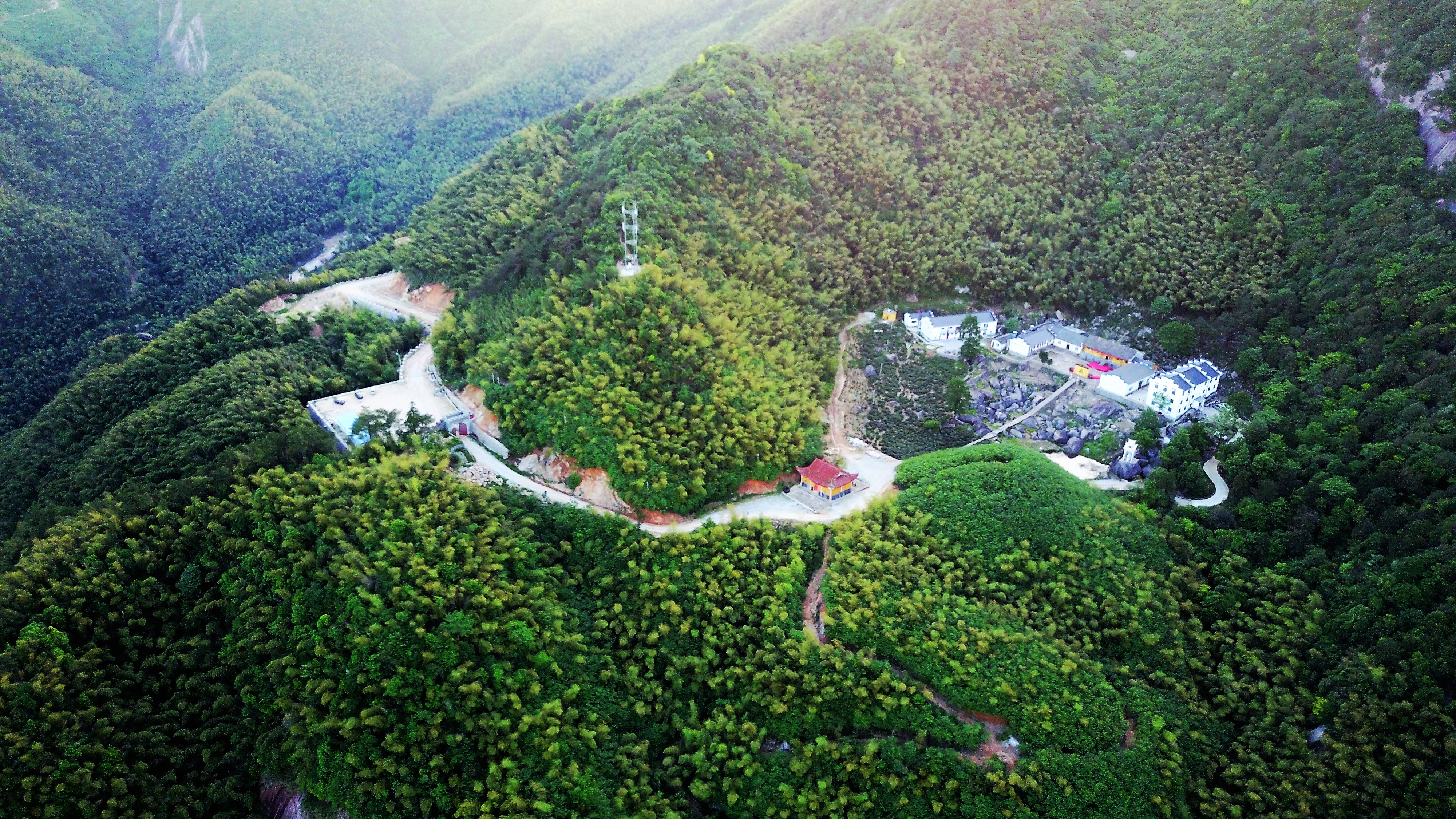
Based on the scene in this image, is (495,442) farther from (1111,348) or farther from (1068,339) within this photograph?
(1111,348)

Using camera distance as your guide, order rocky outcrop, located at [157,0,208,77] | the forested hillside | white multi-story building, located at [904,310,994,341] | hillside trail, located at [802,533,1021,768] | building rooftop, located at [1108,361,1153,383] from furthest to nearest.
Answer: rocky outcrop, located at [157,0,208,77] < the forested hillside < white multi-story building, located at [904,310,994,341] < building rooftop, located at [1108,361,1153,383] < hillside trail, located at [802,533,1021,768]

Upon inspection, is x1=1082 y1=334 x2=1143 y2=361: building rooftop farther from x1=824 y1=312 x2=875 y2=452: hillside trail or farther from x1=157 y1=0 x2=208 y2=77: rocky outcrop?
x1=157 y1=0 x2=208 y2=77: rocky outcrop

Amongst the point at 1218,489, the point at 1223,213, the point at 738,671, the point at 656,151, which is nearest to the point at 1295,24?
the point at 1223,213

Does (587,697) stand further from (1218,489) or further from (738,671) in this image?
(1218,489)

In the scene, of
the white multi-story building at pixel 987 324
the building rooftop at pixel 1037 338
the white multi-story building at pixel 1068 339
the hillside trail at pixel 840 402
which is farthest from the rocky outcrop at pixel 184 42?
the white multi-story building at pixel 1068 339

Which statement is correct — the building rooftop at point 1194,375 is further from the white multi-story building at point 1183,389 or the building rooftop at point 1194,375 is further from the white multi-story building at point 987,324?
the white multi-story building at point 987,324

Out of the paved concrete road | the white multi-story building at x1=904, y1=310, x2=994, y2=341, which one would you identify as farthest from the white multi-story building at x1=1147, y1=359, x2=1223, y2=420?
the white multi-story building at x1=904, y1=310, x2=994, y2=341
